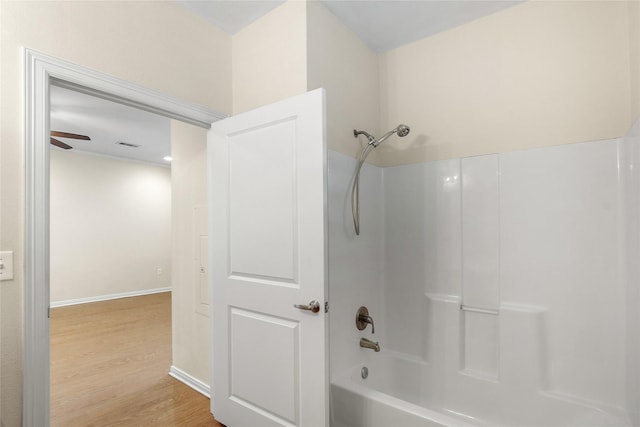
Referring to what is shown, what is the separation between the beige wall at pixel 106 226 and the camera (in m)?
5.06

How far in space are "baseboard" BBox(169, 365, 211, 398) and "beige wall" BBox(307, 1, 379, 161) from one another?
1996 mm

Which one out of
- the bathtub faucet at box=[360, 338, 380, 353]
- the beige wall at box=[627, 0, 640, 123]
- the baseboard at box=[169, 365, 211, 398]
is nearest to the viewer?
the beige wall at box=[627, 0, 640, 123]

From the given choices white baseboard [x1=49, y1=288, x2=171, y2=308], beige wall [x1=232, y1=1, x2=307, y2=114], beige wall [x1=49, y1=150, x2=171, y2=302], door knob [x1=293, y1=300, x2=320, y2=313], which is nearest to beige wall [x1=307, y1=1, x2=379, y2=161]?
beige wall [x1=232, y1=1, x2=307, y2=114]

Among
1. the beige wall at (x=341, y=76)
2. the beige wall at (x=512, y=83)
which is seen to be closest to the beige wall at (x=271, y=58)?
the beige wall at (x=341, y=76)

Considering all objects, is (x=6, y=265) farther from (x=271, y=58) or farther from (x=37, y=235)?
(x=271, y=58)

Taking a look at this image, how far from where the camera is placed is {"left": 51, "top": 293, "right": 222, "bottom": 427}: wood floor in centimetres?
216

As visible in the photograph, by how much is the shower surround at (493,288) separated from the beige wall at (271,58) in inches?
20.5

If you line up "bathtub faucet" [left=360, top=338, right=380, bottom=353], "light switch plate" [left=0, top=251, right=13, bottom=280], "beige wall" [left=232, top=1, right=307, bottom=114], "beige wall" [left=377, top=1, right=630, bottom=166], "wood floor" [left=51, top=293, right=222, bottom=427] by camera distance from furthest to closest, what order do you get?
"wood floor" [left=51, top=293, right=222, bottom=427], "bathtub faucet" [left=360, top=338, right=380, bottom=353], "beige wall" [left=232, top=1, right=307, bottom=114], "beige wall" [left=377, top=1, right=630, bottom=166], "light switch plate" [left=0, top=251, right=13, bottom=280]

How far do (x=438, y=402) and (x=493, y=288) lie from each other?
784mm

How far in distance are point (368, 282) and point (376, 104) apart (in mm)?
1250

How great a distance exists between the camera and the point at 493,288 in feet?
6.29

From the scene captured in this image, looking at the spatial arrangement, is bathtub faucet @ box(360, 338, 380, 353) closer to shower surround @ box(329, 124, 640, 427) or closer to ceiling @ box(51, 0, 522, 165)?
shower surround @ box(329, 124, 640, 427)

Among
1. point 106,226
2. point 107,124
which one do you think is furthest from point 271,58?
point 106,226

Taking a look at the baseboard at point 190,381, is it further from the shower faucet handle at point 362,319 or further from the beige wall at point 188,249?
the shower faucet handle at point 362,319
